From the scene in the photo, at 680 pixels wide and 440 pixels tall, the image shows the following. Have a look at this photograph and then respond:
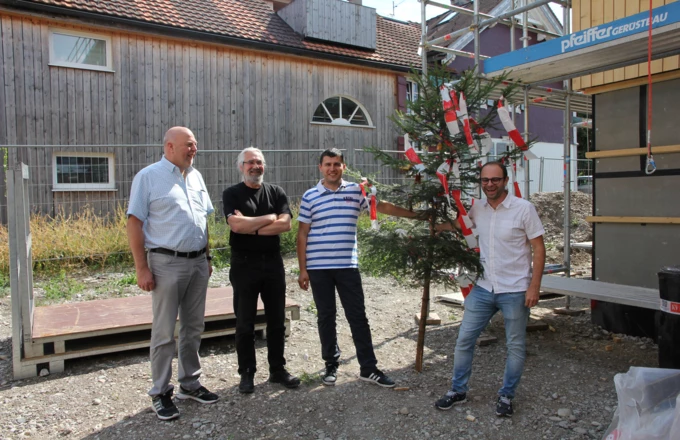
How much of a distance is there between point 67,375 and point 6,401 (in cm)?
54

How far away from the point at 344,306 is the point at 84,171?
9.13 m

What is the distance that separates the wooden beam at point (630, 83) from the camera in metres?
5.21

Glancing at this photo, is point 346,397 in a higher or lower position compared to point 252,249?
lower

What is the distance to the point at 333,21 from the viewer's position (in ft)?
50.1

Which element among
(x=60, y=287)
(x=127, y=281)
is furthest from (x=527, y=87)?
(x=60, y=287)

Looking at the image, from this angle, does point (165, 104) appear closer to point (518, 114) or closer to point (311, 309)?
point (311, 309)

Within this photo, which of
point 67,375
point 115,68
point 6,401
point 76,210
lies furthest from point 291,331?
point 115,68

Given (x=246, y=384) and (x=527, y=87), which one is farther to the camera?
(x=527, y=87)

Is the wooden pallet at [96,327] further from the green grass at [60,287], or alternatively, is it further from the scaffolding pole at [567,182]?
the scaffolding pole at [567,182]

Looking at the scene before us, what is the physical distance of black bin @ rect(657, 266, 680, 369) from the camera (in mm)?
3617

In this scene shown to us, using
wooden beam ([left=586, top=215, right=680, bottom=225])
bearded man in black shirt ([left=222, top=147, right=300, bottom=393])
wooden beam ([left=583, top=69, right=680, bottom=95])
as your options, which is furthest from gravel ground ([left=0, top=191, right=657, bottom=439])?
wooden beam ([left=583, top=69, right=680, bottom=95])

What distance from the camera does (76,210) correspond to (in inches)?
409

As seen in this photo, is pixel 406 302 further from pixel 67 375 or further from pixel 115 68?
pixel 115 68

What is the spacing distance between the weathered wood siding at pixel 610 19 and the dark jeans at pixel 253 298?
418 centimetres
